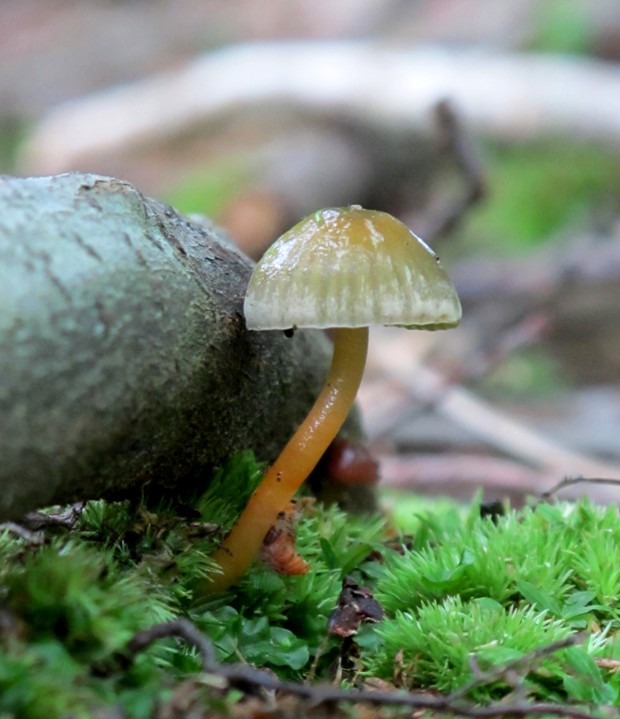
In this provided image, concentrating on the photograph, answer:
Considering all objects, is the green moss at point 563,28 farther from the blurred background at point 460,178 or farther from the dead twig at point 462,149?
the dead twig at point 462,149

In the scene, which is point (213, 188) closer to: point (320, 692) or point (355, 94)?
point (355, 94)

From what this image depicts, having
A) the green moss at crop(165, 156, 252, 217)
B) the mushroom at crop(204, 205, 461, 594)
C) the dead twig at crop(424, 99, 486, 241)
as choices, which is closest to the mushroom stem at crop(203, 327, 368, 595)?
the mushroom at crop(204, 205, 461, 594)

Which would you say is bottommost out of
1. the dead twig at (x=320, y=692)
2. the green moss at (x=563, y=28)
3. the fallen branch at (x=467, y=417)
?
the fallen branch at (x=467, y=417)

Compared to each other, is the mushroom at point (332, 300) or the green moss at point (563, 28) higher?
the green moss at point (563, 28)

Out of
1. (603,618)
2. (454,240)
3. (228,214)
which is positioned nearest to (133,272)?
(603,618)

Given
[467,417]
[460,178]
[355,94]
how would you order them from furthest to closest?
[355,94] < [460,178] < [467,417]

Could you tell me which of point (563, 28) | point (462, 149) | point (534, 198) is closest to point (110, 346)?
point (462, 149)

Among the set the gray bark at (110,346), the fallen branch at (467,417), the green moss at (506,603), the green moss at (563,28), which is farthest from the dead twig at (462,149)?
the green moss at (563,28)
